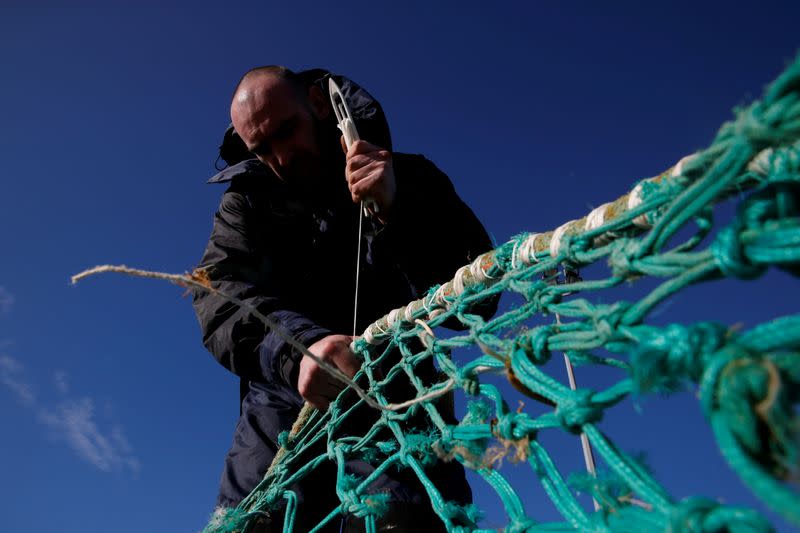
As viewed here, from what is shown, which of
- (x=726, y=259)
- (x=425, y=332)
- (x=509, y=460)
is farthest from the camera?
(x=425, y=332)

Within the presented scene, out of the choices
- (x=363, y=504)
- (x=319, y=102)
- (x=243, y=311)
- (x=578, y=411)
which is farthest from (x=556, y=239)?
(x=319, y=102)

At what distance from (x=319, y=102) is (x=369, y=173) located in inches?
30.1

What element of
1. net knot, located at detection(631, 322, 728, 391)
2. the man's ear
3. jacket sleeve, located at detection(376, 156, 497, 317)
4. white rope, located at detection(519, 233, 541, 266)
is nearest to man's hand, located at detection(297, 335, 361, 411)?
jacket sleeve, located at detection(376, 156, 497, 317)

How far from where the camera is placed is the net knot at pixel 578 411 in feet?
1.86

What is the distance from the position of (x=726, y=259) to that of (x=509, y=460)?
40 cm

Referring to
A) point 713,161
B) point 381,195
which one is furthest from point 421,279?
point 713,161

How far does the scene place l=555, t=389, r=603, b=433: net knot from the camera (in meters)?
0.57

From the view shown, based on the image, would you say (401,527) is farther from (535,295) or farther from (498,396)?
(535,295)

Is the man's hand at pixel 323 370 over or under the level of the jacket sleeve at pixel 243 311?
under

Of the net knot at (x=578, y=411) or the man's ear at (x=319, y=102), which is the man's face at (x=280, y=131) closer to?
the man's ear at (x=319, y=102)

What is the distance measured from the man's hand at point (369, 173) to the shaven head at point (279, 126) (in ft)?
1.43

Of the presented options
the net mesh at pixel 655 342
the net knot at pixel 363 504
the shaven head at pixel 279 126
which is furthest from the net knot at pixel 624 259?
the shaven head at pixel 279 126

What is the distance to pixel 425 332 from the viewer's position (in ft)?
3.67

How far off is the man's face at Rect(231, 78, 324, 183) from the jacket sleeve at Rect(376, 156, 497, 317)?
404mm
